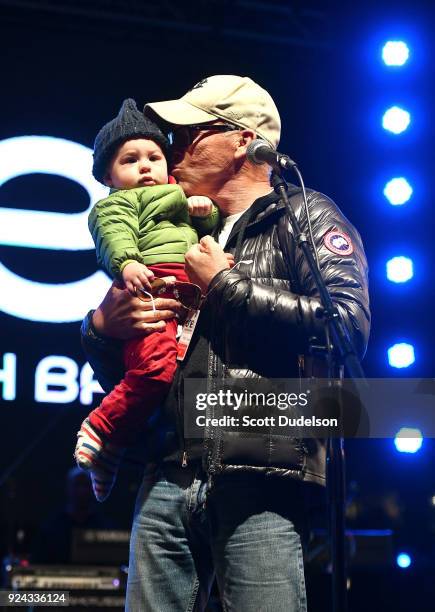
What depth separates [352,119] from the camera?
6.11 meters

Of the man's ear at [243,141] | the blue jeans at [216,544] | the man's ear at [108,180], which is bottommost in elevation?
the blue jeans at [216,544]

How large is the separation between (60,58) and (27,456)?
254 cm

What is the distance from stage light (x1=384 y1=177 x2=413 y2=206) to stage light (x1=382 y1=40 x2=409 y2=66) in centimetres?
73

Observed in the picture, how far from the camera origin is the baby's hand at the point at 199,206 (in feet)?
8.20

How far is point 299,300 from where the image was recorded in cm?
213

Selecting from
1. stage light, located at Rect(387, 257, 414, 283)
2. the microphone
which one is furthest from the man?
stage light, located at Rect(387, 257, 414, 283)

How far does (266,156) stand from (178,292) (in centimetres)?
41

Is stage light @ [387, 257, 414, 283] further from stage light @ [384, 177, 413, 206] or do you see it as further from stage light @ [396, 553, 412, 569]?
stage light @ [396, 553, 412, 569]

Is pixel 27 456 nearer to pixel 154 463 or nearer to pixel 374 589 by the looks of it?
pixel 374 589

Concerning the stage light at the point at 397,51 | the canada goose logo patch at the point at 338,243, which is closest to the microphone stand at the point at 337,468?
the canada goose logo patch at the point at 338,243

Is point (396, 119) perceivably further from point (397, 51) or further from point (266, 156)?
point (266, 156)

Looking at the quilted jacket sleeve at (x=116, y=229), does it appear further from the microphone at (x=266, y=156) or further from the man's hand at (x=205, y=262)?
the microphone at (x=266, y=156)

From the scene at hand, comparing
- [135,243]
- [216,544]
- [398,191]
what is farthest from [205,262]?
[398,191]

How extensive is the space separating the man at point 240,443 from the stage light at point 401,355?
11.3ft
